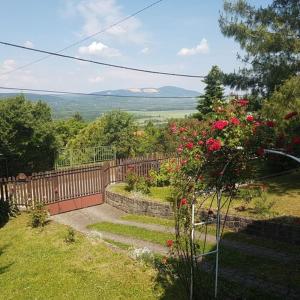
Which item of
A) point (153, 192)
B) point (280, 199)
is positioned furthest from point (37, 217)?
point (280, 199)

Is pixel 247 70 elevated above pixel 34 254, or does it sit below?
above

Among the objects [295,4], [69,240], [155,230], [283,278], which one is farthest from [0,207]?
[295,4]

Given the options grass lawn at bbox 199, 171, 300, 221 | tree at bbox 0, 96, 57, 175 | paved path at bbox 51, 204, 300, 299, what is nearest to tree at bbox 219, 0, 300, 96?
grass lawn at bbox 199, 171, 300, 221

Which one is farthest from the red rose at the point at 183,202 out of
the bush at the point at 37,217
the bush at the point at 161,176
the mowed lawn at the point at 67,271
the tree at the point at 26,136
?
the tree at the point at 26,136

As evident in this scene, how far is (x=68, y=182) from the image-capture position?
14.2 metres

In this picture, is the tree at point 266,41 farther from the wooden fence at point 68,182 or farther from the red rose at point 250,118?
the red rose at point 250,118

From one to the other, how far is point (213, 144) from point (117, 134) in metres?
25.4

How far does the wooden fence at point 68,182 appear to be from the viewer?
1299 centimetres

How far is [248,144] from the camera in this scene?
5508 mm

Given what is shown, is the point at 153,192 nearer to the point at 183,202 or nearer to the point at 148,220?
the point at 148,220

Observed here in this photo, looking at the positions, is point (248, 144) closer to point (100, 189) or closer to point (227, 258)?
point (227, 258)

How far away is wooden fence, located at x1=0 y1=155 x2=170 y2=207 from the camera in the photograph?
512 inches

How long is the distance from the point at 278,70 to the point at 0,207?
36.7 feet

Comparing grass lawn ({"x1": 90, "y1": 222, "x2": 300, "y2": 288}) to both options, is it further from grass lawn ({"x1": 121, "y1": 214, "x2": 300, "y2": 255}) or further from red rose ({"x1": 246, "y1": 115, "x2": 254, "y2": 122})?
red rose ({"x1": 246, "y1": 115, "x2": 254, "y2": 122})
